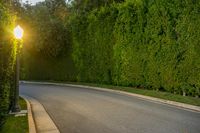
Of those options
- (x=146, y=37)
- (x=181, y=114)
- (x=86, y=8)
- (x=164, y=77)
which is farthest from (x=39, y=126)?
(x=86, y=8)

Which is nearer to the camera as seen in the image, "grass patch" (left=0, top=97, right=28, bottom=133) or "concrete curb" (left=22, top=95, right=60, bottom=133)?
"grass patch" (left=0, top=97, right=28, bottom=133)

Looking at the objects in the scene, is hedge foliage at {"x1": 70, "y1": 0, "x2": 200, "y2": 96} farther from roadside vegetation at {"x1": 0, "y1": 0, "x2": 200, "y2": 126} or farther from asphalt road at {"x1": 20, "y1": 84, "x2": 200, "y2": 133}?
asphalt road at {"x1": 20, "y1": 84, "x2": 200, "y2": 133}

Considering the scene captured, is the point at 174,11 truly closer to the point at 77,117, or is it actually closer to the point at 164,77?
the point at 164,77

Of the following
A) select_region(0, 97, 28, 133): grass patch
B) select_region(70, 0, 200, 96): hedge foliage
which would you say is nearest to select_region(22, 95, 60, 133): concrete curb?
select_region(0, 97, 28, 133): grass patch

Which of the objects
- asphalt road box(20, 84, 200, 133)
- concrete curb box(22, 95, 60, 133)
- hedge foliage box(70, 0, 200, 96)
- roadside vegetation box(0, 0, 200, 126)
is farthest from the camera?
hedge foliage box(70, 0, 200, 96)

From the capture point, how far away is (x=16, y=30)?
1292 centimetres

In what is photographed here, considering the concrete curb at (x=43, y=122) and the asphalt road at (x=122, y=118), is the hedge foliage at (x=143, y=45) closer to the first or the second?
the asphalt road at (x=122, y=118)

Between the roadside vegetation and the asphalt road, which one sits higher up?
the roadside vegetation

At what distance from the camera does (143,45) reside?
22.8 meters

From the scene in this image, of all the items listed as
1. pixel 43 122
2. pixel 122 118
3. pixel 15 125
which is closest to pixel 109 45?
pixel 122 118

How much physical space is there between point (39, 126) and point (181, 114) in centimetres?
528

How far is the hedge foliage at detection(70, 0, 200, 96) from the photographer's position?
18.0 m

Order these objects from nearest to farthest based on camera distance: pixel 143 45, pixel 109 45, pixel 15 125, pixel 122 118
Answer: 1. pixel 15 125
2. pixel 122 118
3. pixel 143 45
4. pixel 109 45

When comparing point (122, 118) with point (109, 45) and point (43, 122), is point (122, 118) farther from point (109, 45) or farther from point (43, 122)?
point (109, 45)
